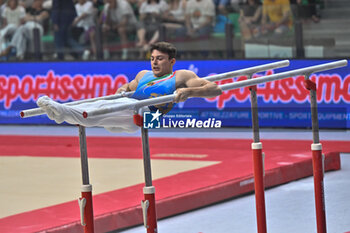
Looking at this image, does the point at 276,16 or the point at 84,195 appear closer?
the point at 84,195

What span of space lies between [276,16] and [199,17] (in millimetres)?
1295

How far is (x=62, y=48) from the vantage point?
12.8 metres

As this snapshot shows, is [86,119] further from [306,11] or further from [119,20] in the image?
[119,20]

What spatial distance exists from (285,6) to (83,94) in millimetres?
3672

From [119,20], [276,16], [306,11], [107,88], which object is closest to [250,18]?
[276,16]

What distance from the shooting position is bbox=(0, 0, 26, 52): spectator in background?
1316 centimetres

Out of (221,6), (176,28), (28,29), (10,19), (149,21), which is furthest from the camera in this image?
(10,19)

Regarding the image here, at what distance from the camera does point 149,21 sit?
12.2 metres

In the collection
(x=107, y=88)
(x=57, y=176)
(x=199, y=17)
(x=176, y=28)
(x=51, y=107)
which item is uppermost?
(x=199, y=17)

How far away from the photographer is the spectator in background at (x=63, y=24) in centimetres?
1276

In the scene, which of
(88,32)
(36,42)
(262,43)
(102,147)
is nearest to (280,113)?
(262,43)

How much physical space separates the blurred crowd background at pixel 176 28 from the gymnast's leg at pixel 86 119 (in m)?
6.73

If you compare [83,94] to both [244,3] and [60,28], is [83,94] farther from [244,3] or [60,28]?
[244,3]

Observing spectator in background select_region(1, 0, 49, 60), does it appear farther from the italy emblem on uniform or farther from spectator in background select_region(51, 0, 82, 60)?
the italy emblem on uniform
